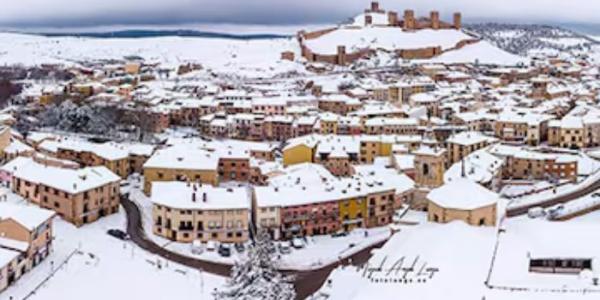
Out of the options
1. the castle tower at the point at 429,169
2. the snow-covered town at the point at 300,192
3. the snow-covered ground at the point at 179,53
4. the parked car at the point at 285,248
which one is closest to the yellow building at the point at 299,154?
the snow-covered town at the point at 300,192

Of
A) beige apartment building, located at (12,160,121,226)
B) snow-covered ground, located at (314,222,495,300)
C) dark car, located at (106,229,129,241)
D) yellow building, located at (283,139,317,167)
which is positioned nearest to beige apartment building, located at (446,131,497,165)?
yellow building, located at (283,139,317,167)

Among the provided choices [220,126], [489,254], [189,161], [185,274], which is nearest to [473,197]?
[489,254]

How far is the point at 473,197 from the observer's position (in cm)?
2534

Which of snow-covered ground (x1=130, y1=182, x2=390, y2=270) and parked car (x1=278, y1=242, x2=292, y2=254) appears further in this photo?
parked car (x1=278, y1=242, x2=292, y2=254)

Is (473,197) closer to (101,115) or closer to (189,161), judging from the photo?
(189,161)

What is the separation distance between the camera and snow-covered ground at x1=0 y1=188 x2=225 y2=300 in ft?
81.7

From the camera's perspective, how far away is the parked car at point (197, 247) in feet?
99.6

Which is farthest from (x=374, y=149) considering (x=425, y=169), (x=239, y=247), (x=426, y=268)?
(x=426, y=268)

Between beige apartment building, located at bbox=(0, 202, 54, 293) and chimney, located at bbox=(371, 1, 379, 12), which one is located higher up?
chimney, located at bbox=(371, 1, 379, 12)

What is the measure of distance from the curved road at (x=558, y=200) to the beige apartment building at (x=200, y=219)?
13.4 metres

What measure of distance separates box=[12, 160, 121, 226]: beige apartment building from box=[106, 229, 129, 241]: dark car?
179 centimetres

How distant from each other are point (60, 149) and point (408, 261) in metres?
28.7

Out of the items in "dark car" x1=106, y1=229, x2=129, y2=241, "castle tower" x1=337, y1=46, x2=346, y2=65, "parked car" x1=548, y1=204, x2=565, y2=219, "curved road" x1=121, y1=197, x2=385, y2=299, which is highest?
"castle tower" x1=337, y1=46, x2=346, y2=65

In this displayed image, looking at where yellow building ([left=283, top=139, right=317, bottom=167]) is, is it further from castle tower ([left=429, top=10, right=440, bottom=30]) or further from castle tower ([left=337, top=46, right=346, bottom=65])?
castle tower ([left=429, top=10, right=440, bottom=30])
